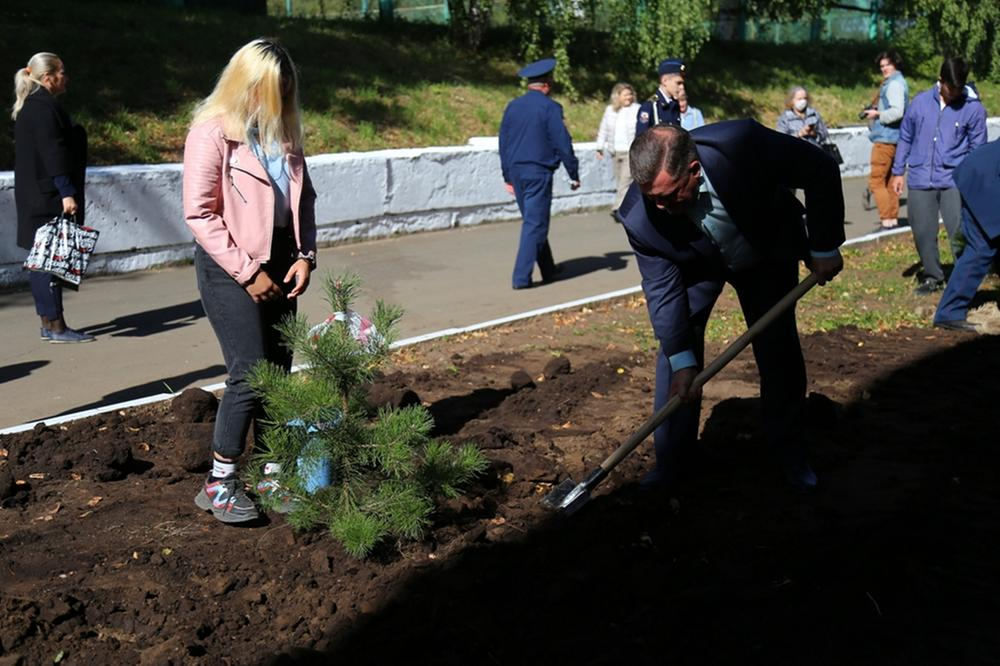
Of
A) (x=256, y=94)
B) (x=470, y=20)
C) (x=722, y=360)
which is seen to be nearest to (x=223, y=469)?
(x=256, y=94)

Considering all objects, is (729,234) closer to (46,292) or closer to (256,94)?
(256,94)

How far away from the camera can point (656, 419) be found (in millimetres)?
4723

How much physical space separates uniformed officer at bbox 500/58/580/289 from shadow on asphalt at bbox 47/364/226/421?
11.0 ft

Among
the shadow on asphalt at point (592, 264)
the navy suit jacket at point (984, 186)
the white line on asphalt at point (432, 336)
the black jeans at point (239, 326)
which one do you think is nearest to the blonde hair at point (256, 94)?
the black jeans at point (239, 326)

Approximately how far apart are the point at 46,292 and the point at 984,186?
646 cm

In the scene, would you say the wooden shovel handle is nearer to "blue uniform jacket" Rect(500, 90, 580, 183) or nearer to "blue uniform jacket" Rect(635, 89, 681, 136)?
"blue uniform jacket" Rect(500, 90, 580, 183)

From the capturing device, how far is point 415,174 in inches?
480

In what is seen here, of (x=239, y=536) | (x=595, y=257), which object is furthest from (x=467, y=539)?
(x=595, y=257)

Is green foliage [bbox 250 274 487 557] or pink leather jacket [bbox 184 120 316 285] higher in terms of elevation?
pink leather jacket [bbox 184 120 316 285]

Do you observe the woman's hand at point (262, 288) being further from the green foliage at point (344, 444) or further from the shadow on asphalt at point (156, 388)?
the shadow on asphalt at point (156, 388)

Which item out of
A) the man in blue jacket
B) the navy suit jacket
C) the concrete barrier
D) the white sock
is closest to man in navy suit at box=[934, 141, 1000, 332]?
the navy suit jacket

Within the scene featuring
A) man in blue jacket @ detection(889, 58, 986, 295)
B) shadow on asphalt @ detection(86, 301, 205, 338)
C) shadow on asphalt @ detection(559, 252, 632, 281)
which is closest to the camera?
shadow on asphalt @ detection(86, 301, 205, 338)

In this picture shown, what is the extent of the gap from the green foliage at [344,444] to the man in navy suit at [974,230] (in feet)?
16.5

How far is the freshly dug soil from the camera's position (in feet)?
12.3
